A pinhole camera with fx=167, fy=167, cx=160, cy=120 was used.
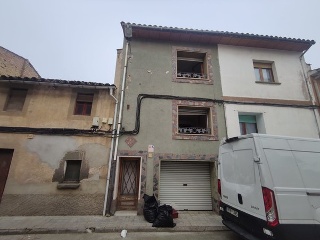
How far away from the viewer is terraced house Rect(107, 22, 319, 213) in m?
7.09

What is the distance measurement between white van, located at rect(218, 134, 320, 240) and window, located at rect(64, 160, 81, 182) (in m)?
5.79

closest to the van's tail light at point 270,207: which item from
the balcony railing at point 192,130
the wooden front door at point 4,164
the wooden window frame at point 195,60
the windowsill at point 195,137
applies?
the windowsill at point 195,137

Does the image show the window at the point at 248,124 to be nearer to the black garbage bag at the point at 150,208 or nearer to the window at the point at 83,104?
the black garbage bag at the point at 150,208

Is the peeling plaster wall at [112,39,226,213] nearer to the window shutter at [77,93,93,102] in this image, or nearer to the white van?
the window shutter at [77,93,93,102]

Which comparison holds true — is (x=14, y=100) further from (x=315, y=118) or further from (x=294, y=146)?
(x=315, y=118)

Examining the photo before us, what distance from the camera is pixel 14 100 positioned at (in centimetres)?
736

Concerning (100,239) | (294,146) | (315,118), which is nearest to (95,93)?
(100,239)

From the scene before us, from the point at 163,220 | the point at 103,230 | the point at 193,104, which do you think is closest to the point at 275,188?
the point at 163,220

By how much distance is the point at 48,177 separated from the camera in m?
6.51

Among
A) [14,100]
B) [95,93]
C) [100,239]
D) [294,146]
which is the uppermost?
[95,93]

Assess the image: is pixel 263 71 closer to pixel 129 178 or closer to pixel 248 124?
pixel 248 124

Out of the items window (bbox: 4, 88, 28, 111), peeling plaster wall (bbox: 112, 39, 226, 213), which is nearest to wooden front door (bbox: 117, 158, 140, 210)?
peeling plaster wall (bbox: 112, 39, 226, 213)

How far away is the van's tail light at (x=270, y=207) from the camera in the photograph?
315 cm

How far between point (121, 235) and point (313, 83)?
11405 mm
